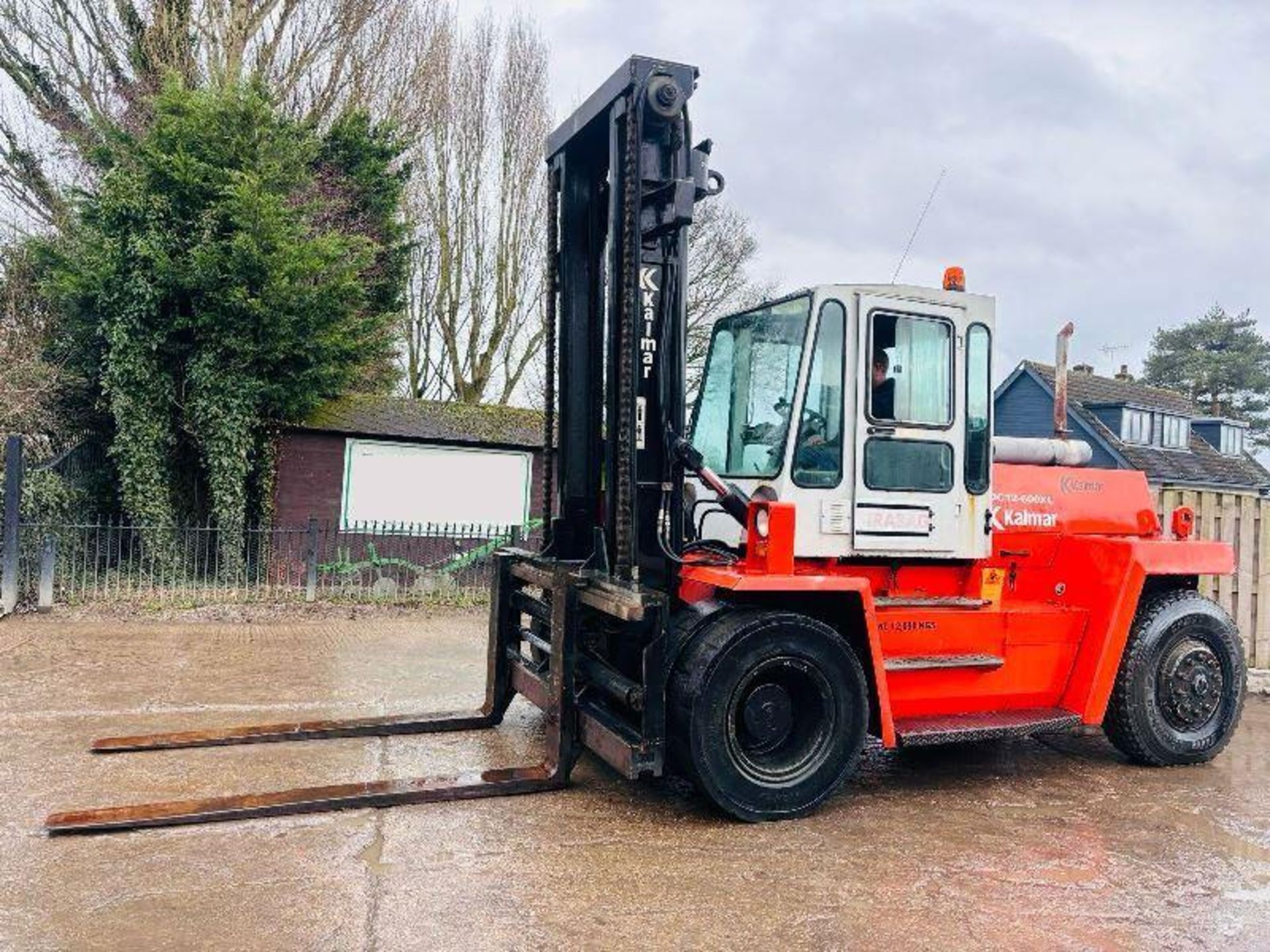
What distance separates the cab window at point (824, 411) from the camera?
528 centimetres

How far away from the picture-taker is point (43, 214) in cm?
1641

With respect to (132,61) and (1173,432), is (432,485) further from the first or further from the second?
(1173,432)

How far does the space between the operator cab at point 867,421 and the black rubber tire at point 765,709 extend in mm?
550

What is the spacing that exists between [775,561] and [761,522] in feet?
0.70

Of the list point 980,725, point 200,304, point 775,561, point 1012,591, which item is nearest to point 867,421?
point 775,561

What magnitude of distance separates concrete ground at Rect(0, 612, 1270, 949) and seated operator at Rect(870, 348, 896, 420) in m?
2.13

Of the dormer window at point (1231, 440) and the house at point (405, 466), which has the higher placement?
the dormer window at point (1231, 440)

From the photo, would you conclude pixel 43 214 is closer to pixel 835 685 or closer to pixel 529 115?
pixel 529 115

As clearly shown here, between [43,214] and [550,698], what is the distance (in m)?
15.5

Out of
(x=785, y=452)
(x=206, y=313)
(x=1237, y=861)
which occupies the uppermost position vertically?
(x=206, y=313)

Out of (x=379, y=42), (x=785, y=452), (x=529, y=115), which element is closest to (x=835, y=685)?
(x=785, y=452)

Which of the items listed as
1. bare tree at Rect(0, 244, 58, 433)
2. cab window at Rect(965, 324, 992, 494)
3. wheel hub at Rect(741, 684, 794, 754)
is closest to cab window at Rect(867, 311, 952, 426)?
cab window at Rect(965, 324, 992, 494)

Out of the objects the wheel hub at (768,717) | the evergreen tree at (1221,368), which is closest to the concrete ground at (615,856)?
the wheel hub at (768,717)

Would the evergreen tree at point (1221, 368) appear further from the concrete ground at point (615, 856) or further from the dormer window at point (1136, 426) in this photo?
the concrete ground at point (615, 856)
